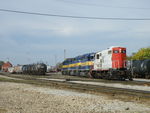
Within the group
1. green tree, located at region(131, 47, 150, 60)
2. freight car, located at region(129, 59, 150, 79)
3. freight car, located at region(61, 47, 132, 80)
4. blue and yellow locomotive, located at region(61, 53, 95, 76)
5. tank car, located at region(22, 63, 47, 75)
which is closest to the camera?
freight car, located at region(61, 47, 132, 80)

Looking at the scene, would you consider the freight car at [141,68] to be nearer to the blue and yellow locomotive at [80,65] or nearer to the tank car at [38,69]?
the blue and yellow locomotive at [80,65]

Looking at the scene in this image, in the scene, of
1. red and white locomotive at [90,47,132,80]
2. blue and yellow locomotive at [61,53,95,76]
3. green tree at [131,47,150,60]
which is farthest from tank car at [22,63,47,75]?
green tree at [131,47,150,60]

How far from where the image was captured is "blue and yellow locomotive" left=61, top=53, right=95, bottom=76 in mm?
32312

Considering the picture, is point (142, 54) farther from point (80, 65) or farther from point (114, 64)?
point (114, 64)

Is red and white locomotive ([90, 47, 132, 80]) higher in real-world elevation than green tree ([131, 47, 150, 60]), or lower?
lower

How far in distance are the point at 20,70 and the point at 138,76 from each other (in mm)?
43632

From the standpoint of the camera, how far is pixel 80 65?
123ft

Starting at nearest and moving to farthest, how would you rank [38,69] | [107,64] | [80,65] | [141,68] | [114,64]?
[114,64] < [107,64] < [141,68] < [80,65] < [38,69]

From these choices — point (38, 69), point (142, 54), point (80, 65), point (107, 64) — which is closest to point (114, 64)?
point (107, 64)

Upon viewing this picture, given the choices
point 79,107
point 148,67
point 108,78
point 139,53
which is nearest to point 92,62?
point 108,78

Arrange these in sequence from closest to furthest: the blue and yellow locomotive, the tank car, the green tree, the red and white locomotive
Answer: the red and white locomotive < the blue and yellow locomotive < the tank car < the green tree

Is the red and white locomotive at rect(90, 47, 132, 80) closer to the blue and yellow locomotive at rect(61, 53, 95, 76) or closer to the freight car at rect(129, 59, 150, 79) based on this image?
the blue and yellow locomotive at rect(61, 53, 95, 76)

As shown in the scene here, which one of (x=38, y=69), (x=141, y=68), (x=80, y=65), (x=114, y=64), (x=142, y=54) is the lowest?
(x=38, y=69)

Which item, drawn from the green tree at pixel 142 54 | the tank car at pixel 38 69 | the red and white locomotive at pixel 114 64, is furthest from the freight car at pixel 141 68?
the green tree at pixel 142 54
